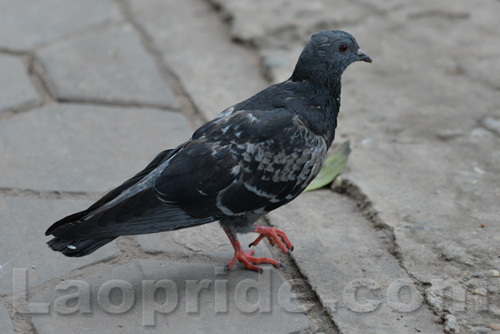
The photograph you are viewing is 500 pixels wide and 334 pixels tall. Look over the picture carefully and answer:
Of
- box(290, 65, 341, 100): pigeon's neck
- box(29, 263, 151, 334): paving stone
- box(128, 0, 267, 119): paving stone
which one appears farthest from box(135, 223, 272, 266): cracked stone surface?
box(128, 0, 267, 119): paving stone

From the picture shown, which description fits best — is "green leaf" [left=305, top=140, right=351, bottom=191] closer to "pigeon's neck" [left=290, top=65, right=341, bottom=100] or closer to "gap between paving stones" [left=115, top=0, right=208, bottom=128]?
"pigeon's neck" [left=290, top=65, right=341, bottom=100]

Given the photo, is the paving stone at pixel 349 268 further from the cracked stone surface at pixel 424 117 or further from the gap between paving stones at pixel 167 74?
the gap between paving stones at pixel 167 74

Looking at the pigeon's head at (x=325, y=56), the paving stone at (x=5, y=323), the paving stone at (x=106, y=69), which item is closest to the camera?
the paving stone at (x=5, y=323)

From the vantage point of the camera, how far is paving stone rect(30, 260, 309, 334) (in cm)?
342

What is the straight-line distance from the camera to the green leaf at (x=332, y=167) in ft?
15.1

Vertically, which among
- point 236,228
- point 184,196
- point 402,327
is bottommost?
point 402,327

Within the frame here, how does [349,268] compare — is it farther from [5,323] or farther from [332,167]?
[5,323]

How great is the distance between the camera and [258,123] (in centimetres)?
376

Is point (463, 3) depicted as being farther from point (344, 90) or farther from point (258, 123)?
point (258, 123)

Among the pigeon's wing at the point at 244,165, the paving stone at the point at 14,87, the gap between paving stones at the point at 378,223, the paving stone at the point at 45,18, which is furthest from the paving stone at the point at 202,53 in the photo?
the pigeon's wing at the point at 244,165

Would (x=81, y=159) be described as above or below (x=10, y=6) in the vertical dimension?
below

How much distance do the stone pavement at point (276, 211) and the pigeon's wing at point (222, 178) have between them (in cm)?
38

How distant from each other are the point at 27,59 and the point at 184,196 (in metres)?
2.91

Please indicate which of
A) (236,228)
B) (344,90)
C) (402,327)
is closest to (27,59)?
(344,90)
